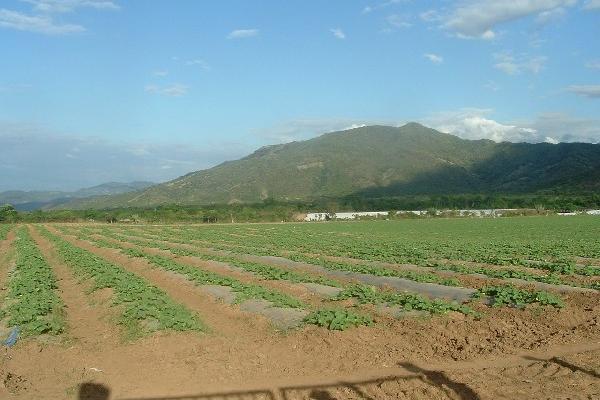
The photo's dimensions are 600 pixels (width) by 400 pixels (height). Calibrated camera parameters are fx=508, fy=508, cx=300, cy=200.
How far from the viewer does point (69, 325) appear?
13.3 m

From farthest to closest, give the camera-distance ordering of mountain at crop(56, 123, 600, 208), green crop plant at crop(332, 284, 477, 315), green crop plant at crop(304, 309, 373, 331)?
mountain at crop(56, 123, 600, 208) < green crop plant at crop(332, 284, 477, 315) < green crop plant at crop(304, 309, 373, 331)

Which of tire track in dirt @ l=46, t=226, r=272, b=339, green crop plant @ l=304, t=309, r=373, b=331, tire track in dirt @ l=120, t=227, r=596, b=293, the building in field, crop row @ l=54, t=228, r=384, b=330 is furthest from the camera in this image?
the building in field

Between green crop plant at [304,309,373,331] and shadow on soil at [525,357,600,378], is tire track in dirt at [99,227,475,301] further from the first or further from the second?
shadow on soil at [525,357,600,378]

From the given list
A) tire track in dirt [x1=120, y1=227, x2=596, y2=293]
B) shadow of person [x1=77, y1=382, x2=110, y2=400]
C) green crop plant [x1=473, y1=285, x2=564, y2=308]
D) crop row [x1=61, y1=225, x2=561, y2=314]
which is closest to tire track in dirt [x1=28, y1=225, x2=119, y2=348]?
shadow of person [x1=77, y1=382, x2=110, y2=400]

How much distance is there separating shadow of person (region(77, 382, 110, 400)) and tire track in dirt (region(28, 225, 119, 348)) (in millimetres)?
2673

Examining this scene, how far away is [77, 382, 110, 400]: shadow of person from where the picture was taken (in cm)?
815

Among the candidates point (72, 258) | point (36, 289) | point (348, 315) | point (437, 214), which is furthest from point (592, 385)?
Answer: point (437, 214)

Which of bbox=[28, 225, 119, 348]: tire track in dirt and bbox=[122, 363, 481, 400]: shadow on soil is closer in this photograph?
bbox=[122, 363, 481, 400]: shadow on soil

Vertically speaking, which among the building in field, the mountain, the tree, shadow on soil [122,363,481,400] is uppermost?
the mountain

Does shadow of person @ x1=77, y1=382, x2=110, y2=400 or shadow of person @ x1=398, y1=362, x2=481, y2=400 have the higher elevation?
shadow of person @ x1=77, y1=382, x2=110, y2=400

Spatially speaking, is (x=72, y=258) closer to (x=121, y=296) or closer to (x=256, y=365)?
(x=121, y=296)

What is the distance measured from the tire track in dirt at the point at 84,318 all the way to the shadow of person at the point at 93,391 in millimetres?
2673

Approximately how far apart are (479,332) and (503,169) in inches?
8018

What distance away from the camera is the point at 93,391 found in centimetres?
841
